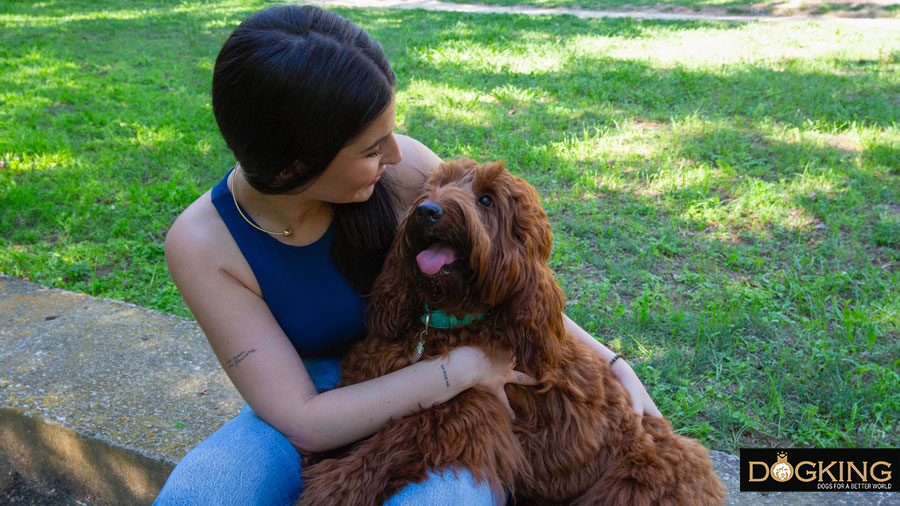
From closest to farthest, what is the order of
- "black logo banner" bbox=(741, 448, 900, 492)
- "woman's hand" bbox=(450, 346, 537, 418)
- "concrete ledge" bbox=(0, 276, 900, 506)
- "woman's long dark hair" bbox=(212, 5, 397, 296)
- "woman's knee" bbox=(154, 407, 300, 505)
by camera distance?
"woman's long dark hair" bbox=(212, 5, 397, 296), "woman's knee" bbox=(154, 407, 300, 505), "woman's hand" bbox=(450, 346, 537, 418), "black logo banner" bbox=(741, 448, 900, 492), "concrete ledge" bbox=(0, 276, 900, 506)

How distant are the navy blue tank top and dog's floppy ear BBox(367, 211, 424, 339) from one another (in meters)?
0.13

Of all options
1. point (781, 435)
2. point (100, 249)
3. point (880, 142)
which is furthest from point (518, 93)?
point (781, 435)

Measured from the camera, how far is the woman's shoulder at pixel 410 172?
8.18ft

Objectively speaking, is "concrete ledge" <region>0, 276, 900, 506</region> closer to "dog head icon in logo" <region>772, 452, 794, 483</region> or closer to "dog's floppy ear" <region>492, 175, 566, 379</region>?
"dog head icon in logo" <region>772, 452, 794, 483</region>

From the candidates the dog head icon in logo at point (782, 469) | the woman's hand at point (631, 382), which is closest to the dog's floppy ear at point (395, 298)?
Result: the woman's hand at point (631, 382)

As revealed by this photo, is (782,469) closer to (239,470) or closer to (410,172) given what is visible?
(410,172)

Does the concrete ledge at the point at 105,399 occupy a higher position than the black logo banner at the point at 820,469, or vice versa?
the concrete ledge at the point at 105,399

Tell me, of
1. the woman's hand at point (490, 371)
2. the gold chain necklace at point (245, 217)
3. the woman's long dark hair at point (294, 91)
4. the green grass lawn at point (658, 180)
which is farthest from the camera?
the green grass lawn at point (658, 180)

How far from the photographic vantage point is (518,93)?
6.90 meters

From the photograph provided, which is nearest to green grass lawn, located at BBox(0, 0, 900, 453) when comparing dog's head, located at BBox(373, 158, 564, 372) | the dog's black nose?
dog's head, located at BBox(373, 158, 564, 372)

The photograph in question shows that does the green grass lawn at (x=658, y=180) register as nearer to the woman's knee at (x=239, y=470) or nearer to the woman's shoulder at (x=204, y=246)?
the woman's knee at (x=239, y=470)

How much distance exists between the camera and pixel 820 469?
2859 mm

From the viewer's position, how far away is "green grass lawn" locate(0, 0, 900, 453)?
3.38 meters

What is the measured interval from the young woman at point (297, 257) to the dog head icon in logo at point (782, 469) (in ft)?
2.68
